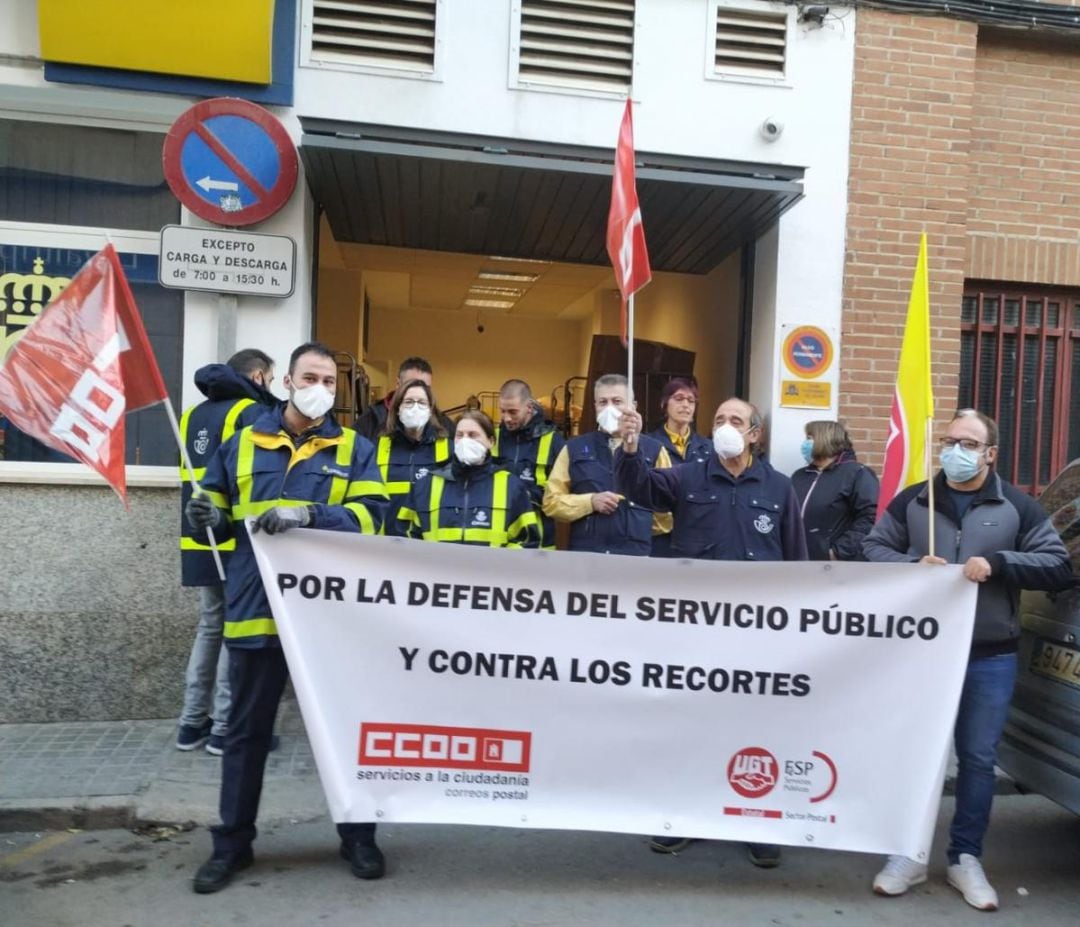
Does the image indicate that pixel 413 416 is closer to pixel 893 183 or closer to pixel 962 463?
pixel 962 463

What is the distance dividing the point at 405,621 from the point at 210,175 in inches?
128

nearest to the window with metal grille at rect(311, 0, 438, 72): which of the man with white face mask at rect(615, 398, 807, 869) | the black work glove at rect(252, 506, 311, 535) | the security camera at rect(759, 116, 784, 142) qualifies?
the security camera at rect(759, 116, 784, 142)

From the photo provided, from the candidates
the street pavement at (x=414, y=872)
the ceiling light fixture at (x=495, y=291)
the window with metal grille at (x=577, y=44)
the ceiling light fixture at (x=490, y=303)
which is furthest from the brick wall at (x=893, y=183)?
the ceiling light fixture at (x=490, y=303)

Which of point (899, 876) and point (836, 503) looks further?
point (836, 503)

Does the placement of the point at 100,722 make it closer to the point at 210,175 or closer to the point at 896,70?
the point at 210,175

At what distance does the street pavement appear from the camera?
3.68 m

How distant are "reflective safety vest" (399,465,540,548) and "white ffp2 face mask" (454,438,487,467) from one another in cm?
12

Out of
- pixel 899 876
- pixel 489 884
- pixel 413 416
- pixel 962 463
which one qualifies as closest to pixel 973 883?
pixel 899 876

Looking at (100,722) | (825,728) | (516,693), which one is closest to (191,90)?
(100,722)

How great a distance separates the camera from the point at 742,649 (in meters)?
3.84

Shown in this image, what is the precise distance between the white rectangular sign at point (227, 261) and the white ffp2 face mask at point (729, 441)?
9.62 feet

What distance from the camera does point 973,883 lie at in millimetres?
3846

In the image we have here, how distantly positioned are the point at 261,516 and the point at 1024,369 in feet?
19.4

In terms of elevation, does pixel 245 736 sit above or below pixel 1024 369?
below
